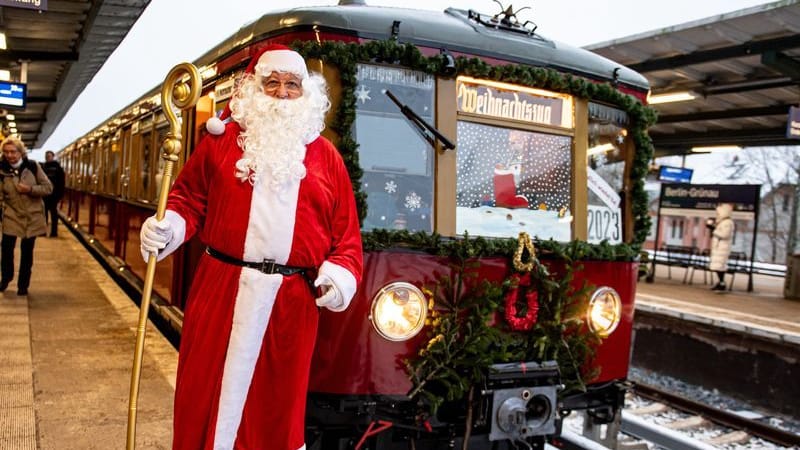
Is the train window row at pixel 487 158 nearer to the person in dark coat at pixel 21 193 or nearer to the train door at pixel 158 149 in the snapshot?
the train door at pixel 158 149

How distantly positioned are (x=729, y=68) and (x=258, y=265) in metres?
9.79

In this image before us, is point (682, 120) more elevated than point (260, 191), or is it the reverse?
point (682, 120)

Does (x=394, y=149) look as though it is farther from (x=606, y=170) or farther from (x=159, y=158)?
(x=159, y=158)

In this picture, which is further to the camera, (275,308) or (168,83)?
(168,83)

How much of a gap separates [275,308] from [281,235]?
0.28 metres

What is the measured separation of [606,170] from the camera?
414 centimetres

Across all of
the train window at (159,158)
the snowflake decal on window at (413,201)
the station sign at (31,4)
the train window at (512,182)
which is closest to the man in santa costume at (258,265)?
the snowflake decal on window at (413,201)

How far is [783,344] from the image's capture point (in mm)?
8531

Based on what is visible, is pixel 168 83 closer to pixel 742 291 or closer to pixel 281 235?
pixel 281 235

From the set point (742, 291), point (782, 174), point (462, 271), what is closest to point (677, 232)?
point (782, 174)

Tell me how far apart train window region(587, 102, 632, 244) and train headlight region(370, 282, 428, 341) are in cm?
128

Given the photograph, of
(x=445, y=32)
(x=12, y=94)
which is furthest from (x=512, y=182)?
(x=12, y=94)

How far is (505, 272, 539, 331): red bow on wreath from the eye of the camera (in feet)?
11.5

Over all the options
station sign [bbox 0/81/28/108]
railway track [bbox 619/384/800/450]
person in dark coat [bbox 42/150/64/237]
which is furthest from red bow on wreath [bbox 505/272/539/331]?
station sign [bbox 0/81/28/108]
